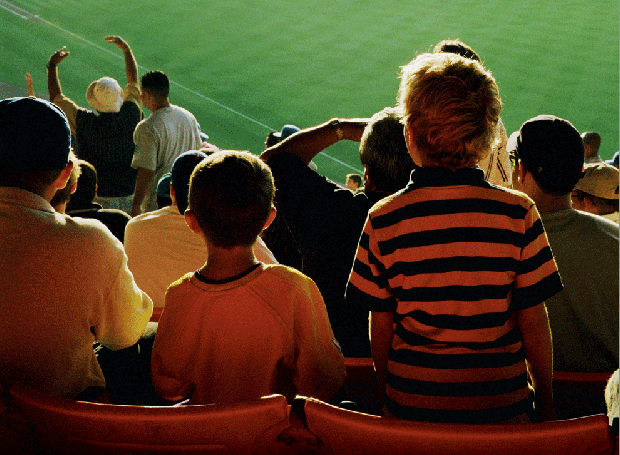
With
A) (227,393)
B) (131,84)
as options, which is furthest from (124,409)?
(131,84)

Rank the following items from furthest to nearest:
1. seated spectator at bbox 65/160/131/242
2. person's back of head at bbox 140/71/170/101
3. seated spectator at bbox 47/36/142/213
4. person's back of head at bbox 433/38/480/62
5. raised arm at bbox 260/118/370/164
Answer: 1. seated spectator at bbox 47/36/142/213
2. person's back of head at bbox 140/71/170/101
3. seated spectator at bbox 65/160/131/242
4. person's back of head at bbox 433/38/480/62
5. raised arm at bbox 260/118/370/164

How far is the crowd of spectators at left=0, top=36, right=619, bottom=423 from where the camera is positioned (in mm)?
1533

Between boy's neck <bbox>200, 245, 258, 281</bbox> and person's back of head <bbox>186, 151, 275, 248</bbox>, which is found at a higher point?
person's back of head <bbox>186, 151, 275, 248</bbox>

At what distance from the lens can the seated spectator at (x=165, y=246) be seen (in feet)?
8.07

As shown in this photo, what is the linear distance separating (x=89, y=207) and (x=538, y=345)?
2410mm

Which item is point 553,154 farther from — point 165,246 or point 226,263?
point 165,246

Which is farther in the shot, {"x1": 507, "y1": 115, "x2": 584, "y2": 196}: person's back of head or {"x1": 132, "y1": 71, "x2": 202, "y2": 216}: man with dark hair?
{"x1": 132, "y1": 71, "x2": 202, "y2": 216}: man with dark hair

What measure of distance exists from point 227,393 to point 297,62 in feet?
41.7

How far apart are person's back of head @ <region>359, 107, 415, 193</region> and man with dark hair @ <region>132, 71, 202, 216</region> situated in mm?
3093

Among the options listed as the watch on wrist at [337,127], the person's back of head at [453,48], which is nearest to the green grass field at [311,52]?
the person's back of head at [453,48]

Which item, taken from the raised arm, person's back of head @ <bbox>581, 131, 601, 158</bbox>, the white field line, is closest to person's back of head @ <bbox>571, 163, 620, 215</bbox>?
the raised arm

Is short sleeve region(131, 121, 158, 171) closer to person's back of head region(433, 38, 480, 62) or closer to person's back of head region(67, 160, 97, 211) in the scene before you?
person's back of head region(67, 160, 97, 211)

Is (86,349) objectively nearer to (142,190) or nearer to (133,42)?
(142,190)

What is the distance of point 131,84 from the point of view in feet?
17.5
